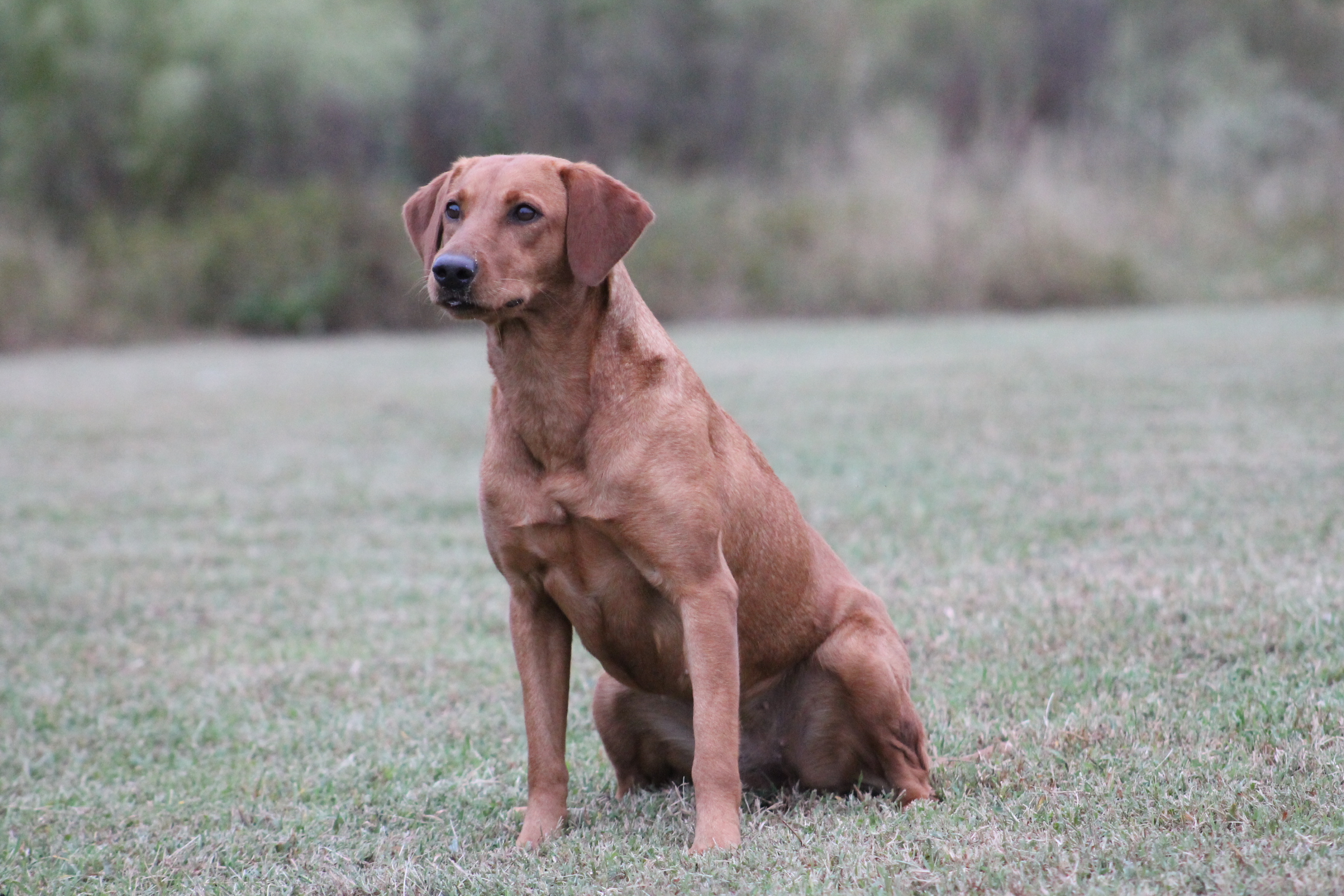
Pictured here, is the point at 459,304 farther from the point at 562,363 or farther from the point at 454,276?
the point at 562,363

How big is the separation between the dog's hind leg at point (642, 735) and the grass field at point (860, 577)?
0.09 metres

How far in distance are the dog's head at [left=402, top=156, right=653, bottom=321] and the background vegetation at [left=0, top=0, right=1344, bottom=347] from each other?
569 inches

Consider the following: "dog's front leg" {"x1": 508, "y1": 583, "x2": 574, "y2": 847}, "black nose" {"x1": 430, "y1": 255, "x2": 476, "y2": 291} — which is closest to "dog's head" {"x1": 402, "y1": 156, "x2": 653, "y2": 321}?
"black nose" {"x1": 430, "y1": 255, "x2": 476, "y2": 291}

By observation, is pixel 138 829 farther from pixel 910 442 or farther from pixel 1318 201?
pixel 1318 201

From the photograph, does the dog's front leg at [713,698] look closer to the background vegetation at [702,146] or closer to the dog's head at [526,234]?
Answer: the dog's head at [526,234]

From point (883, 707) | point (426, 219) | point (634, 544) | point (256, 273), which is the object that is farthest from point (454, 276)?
point (256, 273)

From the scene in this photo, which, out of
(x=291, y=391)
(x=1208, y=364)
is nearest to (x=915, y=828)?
(x=1208, y=364)

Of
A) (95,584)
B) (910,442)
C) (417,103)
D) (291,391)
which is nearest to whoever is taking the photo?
(95,584)

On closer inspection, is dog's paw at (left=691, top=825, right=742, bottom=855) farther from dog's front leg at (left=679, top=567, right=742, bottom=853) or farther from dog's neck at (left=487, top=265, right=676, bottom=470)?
dog's neck at (left=487, top=265, right=676, bottom=470)

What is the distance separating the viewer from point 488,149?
75.2ft

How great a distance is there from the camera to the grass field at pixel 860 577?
271 centimetres

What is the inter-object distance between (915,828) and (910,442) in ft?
17.3

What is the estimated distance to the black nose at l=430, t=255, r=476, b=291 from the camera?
112 inches

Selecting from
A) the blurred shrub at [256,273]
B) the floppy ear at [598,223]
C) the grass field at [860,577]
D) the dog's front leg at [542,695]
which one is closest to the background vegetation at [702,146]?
the blurred shrub at [256,273]
